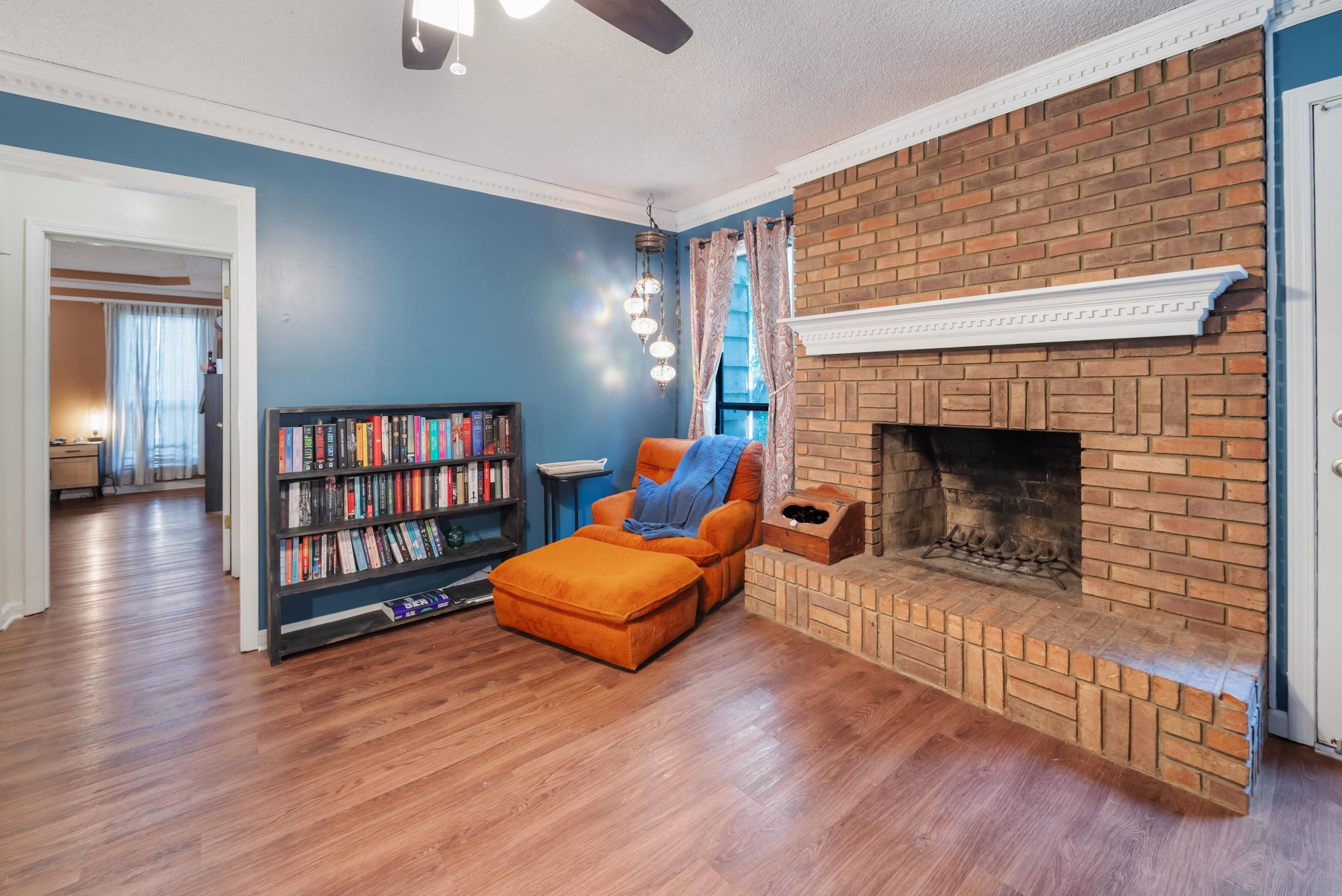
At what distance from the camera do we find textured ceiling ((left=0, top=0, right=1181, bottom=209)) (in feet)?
6.86

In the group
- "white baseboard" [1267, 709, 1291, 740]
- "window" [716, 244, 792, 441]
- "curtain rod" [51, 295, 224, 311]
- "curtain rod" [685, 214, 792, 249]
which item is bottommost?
"white baseboard" [1267, 709, 1291, 740]

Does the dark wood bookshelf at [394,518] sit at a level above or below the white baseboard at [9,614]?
above

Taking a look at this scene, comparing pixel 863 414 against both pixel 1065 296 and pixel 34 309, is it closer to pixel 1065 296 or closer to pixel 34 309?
pixel 1065 296

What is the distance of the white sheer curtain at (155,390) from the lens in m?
7.34

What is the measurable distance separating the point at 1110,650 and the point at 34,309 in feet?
17.7

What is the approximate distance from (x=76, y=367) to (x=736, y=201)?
27.1 feet

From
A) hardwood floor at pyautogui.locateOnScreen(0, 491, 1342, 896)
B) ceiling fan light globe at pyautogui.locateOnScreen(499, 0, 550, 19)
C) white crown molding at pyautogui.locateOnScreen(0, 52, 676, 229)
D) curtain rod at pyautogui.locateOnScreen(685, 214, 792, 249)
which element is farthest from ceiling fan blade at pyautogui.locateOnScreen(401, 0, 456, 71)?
curtain rod at pyautogui.locateOnScreen(685, 214, 792, 249)

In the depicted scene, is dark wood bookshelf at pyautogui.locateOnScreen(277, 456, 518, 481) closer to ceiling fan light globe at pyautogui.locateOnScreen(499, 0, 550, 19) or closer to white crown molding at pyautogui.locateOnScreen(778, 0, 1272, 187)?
ceiling fan light globe at pyautogui.locateOnScreen(499, 0, 550, 19)

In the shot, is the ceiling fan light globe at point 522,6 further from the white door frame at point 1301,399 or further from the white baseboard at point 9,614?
the white baseboard at point 9,614

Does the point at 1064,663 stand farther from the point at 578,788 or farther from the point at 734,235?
the point at 734,235

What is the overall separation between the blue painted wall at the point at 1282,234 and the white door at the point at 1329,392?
0.27 ft

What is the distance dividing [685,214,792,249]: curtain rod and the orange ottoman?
2.13 meters

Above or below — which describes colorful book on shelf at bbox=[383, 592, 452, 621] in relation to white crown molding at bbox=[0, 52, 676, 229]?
below

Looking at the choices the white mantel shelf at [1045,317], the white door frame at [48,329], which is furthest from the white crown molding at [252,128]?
the white mantel shelf at [1045,317]
